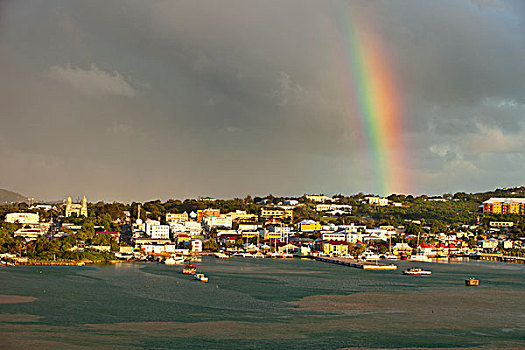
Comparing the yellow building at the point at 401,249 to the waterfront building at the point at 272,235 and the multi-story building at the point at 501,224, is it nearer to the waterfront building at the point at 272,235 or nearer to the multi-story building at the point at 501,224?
the waterfront building at the point at 272,235

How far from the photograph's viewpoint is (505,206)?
73.4m

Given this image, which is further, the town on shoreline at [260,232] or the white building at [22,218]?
the white building at [22,218]

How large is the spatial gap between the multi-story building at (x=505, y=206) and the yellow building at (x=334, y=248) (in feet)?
108

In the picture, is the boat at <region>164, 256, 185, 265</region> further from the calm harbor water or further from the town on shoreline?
the calm harbor water

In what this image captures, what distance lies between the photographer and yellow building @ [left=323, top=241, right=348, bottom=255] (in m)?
48.1

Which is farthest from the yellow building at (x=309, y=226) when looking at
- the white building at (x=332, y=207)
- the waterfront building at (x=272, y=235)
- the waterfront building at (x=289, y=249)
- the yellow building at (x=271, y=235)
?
the white building at (x=332, y=207)

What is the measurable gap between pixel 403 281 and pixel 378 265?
342 inches

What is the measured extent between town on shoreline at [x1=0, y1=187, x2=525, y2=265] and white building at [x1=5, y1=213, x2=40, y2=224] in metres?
0.11

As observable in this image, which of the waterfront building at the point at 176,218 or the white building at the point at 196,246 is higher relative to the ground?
the waterfront building at the point at 176,218

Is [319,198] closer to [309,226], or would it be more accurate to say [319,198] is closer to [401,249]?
[309,226]

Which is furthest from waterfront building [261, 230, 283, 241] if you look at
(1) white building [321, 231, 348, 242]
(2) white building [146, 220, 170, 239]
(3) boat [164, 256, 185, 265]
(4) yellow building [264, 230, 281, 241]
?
(3) boat [164, 256, 185, 265]

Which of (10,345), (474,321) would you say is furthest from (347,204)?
(10,345)

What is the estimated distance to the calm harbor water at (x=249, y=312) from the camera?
1269cm

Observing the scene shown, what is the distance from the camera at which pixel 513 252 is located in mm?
49594
